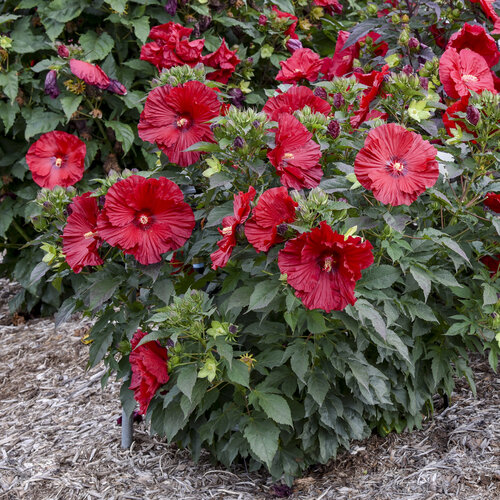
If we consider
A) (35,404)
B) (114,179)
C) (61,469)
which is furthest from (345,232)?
(35,404)

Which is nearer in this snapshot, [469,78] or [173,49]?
[469,78]

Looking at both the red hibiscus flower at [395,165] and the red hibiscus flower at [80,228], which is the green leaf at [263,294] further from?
the red hibiscus flower at [80,228]

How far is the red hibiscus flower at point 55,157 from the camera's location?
9.34ft

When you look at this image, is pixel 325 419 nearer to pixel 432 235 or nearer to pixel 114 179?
pixel 432 235

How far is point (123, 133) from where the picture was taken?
11.3ft

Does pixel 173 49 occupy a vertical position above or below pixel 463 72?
below

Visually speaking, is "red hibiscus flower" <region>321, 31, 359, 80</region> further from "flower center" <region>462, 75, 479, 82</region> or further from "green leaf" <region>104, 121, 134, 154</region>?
"green leaf" <region>104, 121, 134, 154</region>

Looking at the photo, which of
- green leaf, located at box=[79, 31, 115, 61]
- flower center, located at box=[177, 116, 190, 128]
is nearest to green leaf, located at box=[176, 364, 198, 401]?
flower center, located at box=[177, 116, 190, 128]

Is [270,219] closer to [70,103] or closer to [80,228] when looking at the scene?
[80,228]

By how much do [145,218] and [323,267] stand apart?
0.62 meters

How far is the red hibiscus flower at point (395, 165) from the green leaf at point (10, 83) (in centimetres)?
220

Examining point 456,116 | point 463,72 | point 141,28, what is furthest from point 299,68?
point 141,28

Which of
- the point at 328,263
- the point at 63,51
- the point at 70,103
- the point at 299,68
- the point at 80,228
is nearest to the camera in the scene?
the point at 328,263

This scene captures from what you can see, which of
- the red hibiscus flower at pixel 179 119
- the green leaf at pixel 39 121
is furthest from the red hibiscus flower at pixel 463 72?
the green leaf at pixel 39 121
